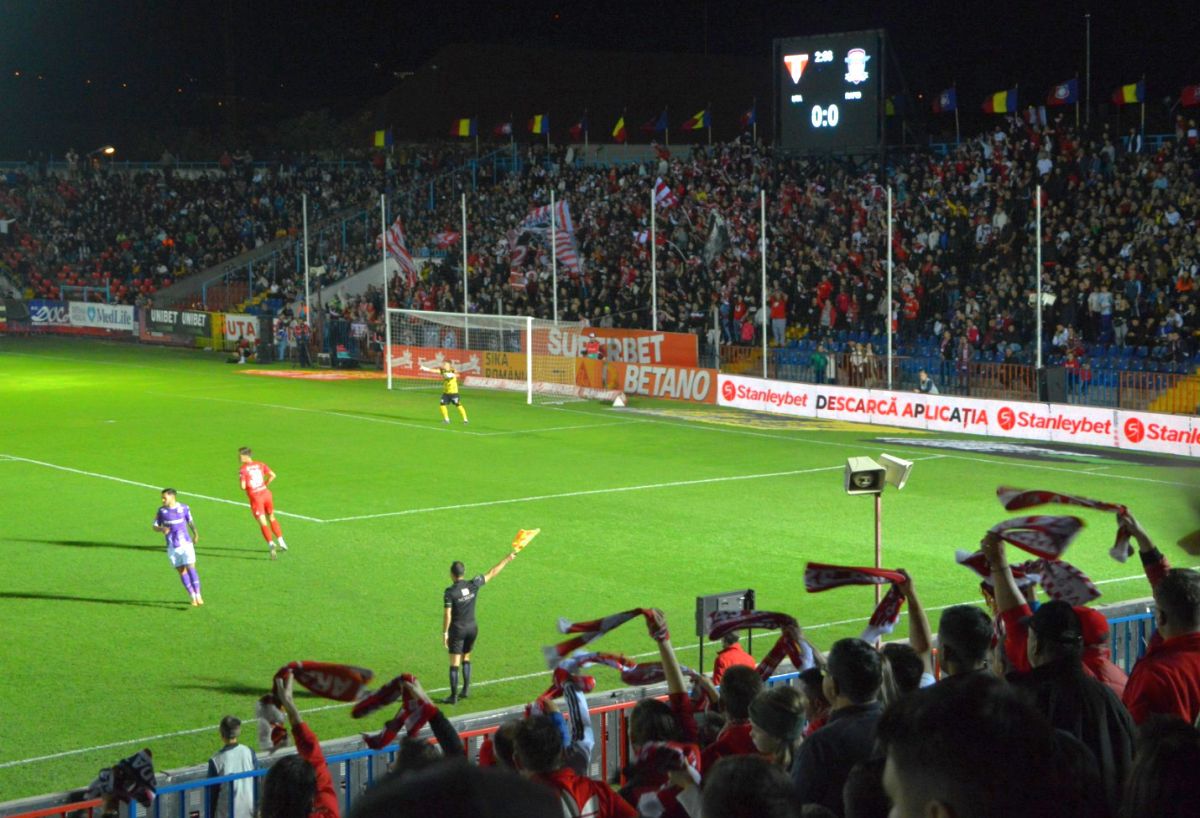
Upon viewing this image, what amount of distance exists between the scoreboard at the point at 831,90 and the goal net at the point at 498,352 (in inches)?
362

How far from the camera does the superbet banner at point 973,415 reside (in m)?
31.2

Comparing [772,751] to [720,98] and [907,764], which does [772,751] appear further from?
[720,98]

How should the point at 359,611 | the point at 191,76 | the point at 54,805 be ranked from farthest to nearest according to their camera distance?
the point at 191,76 → the point at 359,611 → the point at 54,805

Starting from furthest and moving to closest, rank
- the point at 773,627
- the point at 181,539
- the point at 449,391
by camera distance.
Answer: the point at 449,391 → the point at 181,539 → the point at 773,627

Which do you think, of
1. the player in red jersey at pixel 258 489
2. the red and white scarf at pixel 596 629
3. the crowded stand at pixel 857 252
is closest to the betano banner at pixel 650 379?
the crowded stand at pixel 857 252

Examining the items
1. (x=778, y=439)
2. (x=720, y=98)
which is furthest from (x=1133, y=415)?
(x=720, y=98)

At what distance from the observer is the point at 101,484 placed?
1140 inches

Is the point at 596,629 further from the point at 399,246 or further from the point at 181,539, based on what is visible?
the point at 399,246

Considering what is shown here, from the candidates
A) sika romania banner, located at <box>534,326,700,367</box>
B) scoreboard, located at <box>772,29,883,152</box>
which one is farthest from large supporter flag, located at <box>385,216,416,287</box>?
scoreboard, located at <box>772,29,883,152</box>

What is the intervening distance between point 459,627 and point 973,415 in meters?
22.0

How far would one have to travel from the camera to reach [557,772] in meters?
5.55

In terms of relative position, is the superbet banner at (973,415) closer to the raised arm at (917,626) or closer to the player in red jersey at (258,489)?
the player in red jersey at (258,489)

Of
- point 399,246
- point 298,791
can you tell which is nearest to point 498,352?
point 399,246

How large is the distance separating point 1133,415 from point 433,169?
136ft
